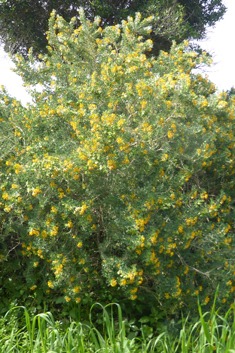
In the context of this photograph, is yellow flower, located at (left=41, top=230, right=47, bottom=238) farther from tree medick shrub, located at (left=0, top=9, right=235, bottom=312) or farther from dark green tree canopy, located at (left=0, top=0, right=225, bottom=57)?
dark green tree canopy, located at (left=0, top=0, right=225, bottom=57)

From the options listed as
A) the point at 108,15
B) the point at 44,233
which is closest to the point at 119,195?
the point at 44,233

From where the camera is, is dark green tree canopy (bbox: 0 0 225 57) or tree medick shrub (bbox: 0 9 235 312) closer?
tree medick shrub (bbox: 0 9 235 312)

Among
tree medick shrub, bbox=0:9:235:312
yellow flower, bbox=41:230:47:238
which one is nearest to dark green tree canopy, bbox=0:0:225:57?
tree medick shrub, bbox=0:9:235:312

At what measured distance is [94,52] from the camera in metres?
4.93

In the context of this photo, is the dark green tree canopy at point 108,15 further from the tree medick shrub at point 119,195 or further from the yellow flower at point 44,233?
the yellow flower at point 44,233

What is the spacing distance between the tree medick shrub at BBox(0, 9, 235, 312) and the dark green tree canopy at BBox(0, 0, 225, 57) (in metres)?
5.20

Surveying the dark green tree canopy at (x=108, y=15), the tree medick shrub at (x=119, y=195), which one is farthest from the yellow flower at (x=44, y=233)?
the dark green tree canopy at (x=108, y=15)

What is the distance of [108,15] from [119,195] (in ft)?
22.8

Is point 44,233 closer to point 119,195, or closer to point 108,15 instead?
point 119,195

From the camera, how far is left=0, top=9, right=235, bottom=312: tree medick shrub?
2.97 m

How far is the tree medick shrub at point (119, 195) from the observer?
297cm

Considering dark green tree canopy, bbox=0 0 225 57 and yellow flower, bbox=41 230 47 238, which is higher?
dark green tree canopy, bbox=0 0 225 57

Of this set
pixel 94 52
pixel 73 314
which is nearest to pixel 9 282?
pixel 73 314

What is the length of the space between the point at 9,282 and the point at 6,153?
4.64 ft
